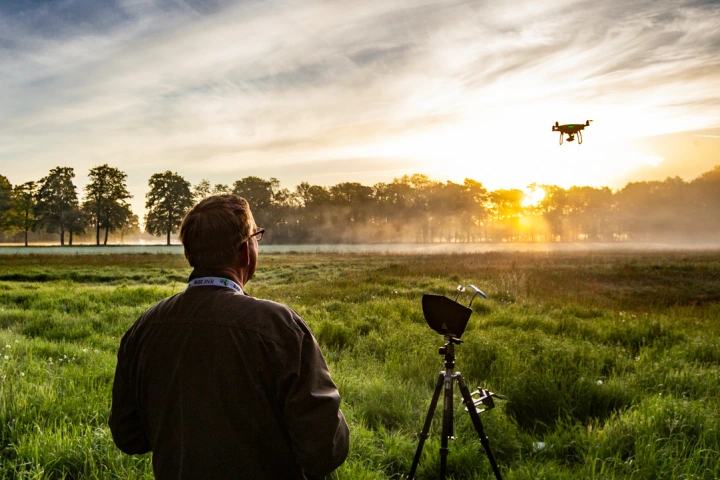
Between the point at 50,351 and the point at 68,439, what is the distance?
3.73 metres

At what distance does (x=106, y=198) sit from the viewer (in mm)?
65812

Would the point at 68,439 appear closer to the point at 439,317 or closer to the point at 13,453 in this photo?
the point at 13,453

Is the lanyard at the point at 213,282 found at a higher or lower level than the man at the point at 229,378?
higher

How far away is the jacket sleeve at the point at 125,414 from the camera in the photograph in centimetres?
192

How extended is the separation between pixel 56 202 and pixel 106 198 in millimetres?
6239

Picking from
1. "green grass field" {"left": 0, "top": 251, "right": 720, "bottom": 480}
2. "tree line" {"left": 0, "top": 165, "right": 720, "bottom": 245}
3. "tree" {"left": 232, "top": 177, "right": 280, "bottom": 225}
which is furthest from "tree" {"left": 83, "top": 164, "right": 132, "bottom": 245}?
"green grass field" {"left": 0, "top": 251, "right": 720, "bottom": 480}

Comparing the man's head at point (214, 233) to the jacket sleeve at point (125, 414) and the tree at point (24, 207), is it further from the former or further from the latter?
the tree at point (24, 207)

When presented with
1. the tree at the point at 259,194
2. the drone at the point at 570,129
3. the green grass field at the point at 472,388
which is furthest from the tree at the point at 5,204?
the drone at the point at 570,129

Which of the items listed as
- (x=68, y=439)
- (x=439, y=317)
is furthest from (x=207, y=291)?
(x=68, y=439)

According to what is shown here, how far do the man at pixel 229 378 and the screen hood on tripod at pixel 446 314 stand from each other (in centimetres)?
139

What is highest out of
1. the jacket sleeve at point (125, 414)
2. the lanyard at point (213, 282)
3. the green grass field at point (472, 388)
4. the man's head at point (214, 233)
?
the man's head at point (214, 233)

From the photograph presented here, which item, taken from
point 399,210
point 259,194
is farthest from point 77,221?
point 399,210

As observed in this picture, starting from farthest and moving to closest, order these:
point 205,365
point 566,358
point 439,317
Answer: point 566,358, point 439,317, point 205,365

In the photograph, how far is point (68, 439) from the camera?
3.79m
